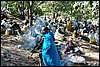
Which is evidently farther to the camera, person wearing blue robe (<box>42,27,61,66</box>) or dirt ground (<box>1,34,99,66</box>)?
dirt ground (<box>1,34,99,66</box>)

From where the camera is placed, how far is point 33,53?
10383mm

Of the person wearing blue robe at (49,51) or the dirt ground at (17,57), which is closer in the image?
the person wearing blue robe at (49,51)

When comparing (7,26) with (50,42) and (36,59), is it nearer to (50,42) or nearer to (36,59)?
(36,59)

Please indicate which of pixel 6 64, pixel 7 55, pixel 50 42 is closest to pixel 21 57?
pixel 7 55

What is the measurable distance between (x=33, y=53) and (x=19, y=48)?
110cm

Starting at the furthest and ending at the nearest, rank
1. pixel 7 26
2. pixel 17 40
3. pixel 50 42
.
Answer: pixel 7 26, pixel 17 40, pixel 50 42

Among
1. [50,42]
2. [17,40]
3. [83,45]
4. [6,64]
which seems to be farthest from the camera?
[83,45]

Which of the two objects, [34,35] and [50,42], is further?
[34,35]

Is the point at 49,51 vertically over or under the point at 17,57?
over

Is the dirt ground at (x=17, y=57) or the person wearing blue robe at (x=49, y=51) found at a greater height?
the person wearing blue robe at (x=49, y=51)

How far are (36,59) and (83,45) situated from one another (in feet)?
16.9

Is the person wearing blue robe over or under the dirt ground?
over

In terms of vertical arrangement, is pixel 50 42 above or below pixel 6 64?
above

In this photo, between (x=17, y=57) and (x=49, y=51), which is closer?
(x=49, y=51)
